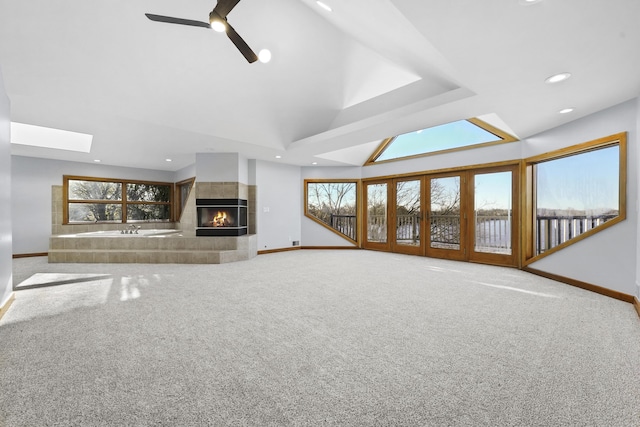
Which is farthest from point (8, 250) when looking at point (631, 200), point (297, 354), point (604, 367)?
point (631, 200)

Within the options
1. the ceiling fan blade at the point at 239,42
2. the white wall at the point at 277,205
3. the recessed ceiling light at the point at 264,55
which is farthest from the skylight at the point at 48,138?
the ceiling fan blade at the point at 239,42

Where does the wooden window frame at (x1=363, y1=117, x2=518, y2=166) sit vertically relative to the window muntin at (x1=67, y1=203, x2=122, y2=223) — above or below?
above

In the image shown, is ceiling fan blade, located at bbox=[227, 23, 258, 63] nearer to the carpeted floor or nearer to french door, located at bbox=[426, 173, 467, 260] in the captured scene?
the carpeted floor

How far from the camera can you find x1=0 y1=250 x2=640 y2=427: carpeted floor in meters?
1.34

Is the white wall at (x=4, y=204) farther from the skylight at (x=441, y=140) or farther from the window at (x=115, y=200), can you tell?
the skylight at (x=441, y=140)

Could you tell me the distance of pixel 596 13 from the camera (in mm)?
1752

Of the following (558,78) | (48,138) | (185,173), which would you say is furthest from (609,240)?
(48,138)

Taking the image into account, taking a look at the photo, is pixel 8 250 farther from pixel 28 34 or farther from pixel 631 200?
pixel 631 200

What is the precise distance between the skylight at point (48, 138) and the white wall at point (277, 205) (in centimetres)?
348

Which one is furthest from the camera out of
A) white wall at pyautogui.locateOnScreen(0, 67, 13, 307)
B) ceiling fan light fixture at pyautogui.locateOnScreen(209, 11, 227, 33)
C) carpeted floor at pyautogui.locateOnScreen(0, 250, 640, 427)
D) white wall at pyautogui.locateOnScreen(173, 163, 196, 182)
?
white wall at pyautogui.locateOnScreen(173, 163, 196, 182)

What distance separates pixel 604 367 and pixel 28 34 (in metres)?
5.55

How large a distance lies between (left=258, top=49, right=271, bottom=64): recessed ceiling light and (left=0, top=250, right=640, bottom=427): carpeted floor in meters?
3.11

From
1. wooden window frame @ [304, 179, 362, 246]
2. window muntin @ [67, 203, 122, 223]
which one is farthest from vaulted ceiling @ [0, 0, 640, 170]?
window muntin @ [67, 203, 122, 223]

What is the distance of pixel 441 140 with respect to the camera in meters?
5.77
